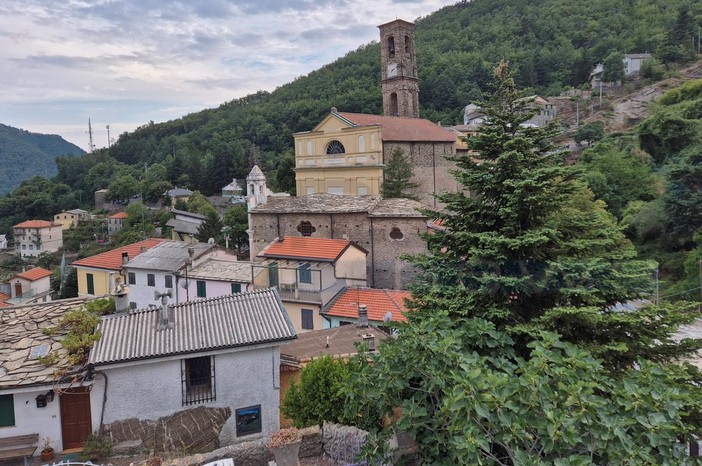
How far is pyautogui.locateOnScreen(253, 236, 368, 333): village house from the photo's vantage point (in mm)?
22019

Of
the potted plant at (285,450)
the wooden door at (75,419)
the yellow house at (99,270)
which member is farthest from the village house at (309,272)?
the potted plant at (285,450)

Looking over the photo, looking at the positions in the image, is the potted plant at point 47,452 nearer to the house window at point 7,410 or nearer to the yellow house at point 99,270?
the house window at point 7,410

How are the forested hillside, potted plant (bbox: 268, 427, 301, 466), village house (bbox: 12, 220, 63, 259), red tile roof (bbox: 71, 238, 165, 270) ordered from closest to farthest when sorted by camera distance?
potted plant (bbox: 268, 427, 301, 466) < red tile roof (bbox: 71, 238, 165, 270) < village house (bbox: 12, 220, 63, 259) < the forested hillside

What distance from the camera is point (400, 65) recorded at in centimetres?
4447

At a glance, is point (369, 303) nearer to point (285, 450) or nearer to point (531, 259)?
point (531, 259)

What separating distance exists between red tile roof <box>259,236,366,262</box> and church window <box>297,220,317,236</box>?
1.88m

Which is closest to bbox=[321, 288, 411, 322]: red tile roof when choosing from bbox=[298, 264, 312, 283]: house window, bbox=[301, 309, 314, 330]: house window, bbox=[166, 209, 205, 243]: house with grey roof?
bbox=[301, 309, 314, 330]: house window

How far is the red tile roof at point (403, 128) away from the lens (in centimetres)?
3441

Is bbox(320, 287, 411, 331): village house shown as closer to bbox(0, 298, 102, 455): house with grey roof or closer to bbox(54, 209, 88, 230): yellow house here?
bbox(0, 298, 102, 455): house with grey roof

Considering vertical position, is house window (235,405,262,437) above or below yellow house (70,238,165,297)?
below

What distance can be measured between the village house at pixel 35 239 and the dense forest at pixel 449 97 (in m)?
14.9

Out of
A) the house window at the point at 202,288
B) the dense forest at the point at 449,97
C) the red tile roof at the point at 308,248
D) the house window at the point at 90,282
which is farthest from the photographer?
the dense forest at the point at 449,97

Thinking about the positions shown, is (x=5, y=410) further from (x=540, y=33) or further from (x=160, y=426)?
(x=540, y=33)

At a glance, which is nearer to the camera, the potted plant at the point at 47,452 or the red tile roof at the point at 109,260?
the potted plant at the point at 47,452
